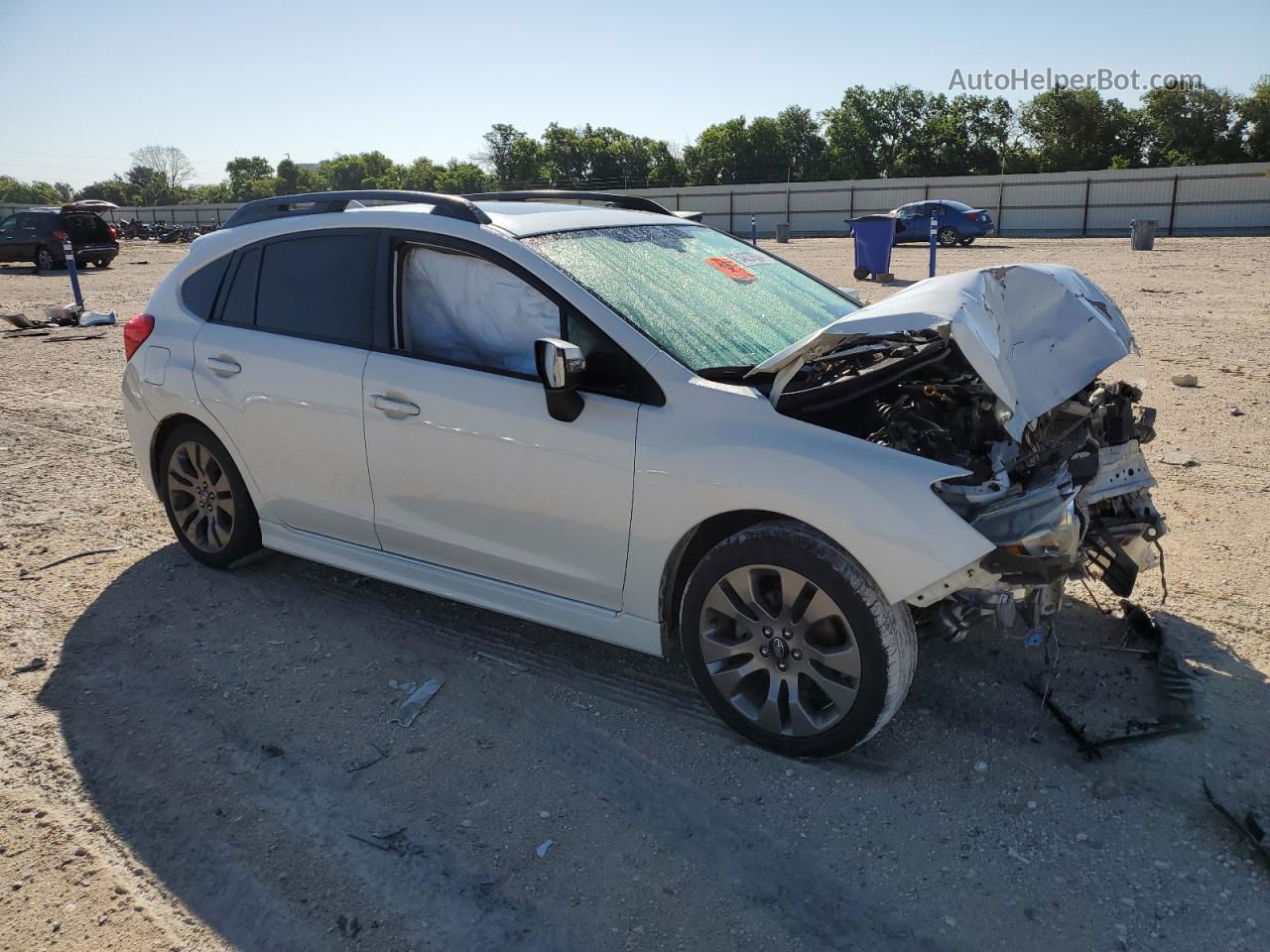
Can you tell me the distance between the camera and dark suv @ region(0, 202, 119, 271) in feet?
86.9

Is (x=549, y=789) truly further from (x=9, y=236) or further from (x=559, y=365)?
(x=9, y=236)

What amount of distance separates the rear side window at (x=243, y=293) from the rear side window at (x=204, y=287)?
10 cm

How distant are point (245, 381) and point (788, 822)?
→ 10.2 ft

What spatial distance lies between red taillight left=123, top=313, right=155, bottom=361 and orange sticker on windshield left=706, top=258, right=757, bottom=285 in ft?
9.48

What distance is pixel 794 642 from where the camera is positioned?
3.22 metres

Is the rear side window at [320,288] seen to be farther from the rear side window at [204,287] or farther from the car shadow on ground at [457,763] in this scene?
the car shadow on ground at [457,763]

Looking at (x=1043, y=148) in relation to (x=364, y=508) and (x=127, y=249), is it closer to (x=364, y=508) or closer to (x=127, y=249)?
(x=127, y=249)

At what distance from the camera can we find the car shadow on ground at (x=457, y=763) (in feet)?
8.95

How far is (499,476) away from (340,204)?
1.74m

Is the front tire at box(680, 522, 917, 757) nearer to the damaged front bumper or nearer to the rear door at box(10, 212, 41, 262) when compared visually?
the damaged front bumper

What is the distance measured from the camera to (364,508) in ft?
13.7

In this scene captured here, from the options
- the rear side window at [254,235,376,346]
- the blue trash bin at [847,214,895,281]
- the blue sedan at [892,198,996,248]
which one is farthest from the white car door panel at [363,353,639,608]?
the blue sedan at [892,198,996,248]

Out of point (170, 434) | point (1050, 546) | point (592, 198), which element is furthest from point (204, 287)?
point (1050, 546)

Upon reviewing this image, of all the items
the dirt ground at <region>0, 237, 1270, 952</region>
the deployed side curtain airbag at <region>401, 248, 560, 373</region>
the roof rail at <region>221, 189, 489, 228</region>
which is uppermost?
the roof rail at <region>221, 189, 489, 228</region>
